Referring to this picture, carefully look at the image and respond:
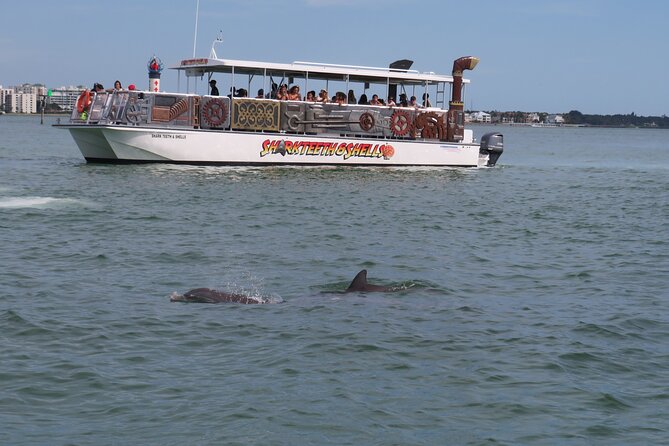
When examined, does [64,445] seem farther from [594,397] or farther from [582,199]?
[582,199]

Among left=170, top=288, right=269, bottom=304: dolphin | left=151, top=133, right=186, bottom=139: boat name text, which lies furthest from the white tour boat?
left=170, top=288, right=269, bottom=304: dolphin

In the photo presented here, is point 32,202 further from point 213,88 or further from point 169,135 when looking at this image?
point 213,88

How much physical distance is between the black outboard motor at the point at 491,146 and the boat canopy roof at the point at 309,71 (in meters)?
5.52

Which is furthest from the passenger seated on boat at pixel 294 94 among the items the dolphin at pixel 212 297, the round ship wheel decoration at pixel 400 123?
the dolphin at pixel 212 297

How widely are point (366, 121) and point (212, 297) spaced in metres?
24.0

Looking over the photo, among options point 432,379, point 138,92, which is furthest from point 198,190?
point 432,379

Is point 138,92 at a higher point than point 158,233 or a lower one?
higher

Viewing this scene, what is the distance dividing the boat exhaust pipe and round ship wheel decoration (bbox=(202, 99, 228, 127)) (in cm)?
996

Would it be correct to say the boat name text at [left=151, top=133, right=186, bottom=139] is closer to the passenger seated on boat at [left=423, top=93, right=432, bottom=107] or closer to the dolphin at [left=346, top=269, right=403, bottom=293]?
the passenger seated on boat at [left=423, top=93, right=432, bottom=107]

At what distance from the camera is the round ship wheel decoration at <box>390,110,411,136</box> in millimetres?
36781

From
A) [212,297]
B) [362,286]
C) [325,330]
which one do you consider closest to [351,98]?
[362,286]

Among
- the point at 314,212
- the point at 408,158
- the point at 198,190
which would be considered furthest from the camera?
the point at 408,158

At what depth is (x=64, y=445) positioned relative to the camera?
7.68 m

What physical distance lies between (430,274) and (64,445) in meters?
9.02
